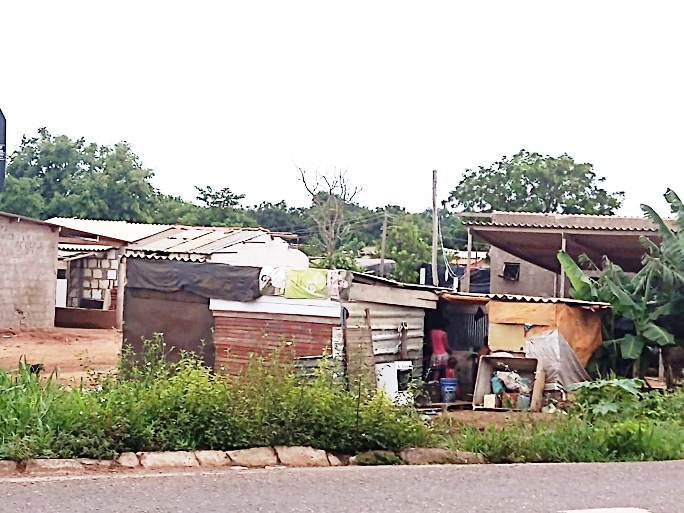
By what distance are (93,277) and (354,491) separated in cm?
2499

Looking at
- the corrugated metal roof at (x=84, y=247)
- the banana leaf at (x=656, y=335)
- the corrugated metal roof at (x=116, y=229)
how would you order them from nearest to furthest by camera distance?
the banana leaf at (x=656, y=335) < the corrugated metal roof at (x=84, y=247) < the corrugated metal roof at (x=116, y=229)

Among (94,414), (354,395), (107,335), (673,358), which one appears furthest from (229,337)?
(107,335)

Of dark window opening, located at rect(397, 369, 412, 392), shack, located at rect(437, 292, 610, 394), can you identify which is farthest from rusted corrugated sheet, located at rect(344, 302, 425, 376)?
shack, located at rect(437, 292, 610, 394)

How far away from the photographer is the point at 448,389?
14.7 m

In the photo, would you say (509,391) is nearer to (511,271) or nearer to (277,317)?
(277,317)

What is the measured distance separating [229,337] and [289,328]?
3.00ft

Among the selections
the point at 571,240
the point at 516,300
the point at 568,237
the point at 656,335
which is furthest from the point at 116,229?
the point at 656,335

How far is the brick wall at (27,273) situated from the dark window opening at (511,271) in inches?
563

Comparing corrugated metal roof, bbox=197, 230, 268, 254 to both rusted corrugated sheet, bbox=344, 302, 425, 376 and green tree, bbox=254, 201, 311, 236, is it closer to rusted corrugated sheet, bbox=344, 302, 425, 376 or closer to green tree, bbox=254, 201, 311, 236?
rusted corrugated sheet, bbox=344, 302, 425, 376

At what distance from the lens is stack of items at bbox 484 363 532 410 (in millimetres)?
13820

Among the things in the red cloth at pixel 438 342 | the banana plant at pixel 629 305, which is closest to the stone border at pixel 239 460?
the red cloth at pixel 438 342

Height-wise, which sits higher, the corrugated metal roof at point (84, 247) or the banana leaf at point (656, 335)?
the corrugated metal roof at point (84, 247)

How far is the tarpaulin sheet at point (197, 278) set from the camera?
12.6 metres

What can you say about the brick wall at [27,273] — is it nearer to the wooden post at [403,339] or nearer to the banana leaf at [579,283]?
the wooden post at [403,339]
